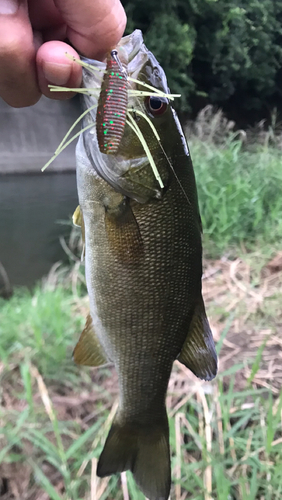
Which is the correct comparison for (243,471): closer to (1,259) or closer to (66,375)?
(66,375)

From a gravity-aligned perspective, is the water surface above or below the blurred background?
below

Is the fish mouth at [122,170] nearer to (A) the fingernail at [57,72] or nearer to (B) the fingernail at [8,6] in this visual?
(A) the fingernail at [57,72]

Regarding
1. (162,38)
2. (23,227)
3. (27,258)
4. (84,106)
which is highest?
(84,106)

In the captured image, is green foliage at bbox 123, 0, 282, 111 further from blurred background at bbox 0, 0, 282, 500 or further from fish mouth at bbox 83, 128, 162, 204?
fish mouth at bbox 83, 128, 162, 204

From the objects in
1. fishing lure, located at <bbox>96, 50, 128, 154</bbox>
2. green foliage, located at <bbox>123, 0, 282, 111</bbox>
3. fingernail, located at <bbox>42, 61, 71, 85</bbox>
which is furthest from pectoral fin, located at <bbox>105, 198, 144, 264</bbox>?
green foliage, located at <bbox>123, 0, 282, 111</bbox>

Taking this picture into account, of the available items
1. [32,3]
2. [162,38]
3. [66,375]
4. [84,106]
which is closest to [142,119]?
[84,106]

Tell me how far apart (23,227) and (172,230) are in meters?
6.17

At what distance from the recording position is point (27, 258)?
5.47 m

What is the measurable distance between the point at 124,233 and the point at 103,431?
3.26ft

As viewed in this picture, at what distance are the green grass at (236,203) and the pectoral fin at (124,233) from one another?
215 cm

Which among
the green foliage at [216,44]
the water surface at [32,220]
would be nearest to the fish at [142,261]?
the water surface at [32,220]

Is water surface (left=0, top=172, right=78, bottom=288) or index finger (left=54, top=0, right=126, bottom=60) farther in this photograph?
water surface (left=0, top=172, right=78, bottom=288)

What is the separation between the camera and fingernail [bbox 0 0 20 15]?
2.73 feet

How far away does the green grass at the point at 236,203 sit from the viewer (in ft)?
9.97
